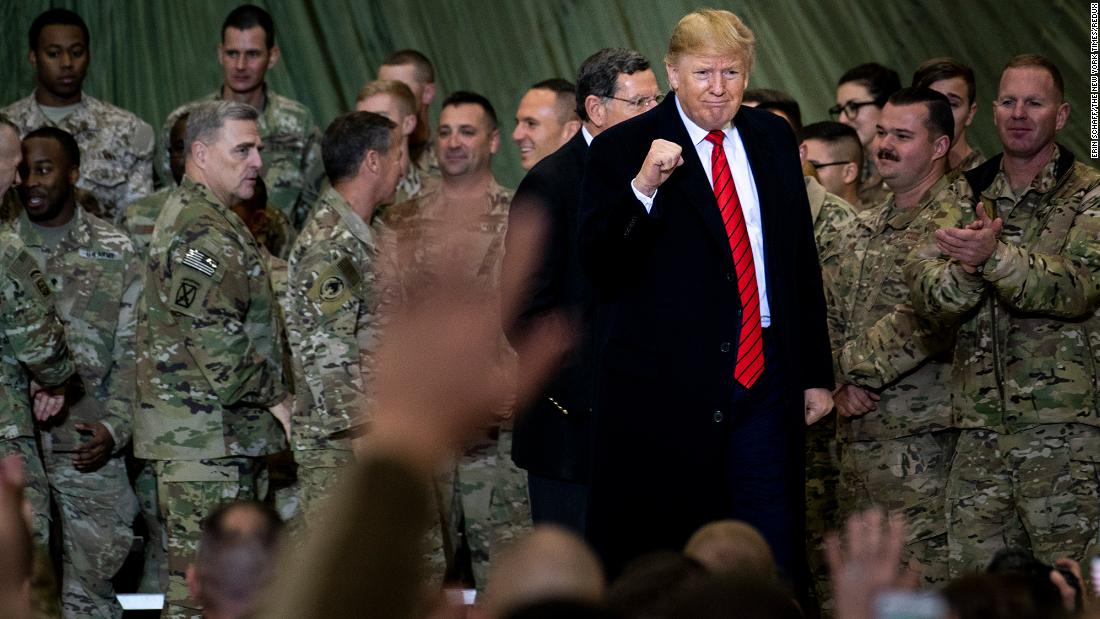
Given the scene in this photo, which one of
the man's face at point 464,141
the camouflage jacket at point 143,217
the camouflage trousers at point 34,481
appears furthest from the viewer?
the camouflage jacket at point 143,217

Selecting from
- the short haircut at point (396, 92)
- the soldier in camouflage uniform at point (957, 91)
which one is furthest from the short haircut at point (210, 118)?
the soldier in camouflage uniform at point (957, 91)

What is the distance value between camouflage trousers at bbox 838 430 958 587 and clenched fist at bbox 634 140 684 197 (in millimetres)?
2122

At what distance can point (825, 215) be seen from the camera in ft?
21.1

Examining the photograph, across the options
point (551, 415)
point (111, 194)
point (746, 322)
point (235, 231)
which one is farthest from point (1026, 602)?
point (111, 194)

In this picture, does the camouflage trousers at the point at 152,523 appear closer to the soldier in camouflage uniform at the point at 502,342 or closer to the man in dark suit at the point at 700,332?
the soldier in camouflage uniform at the point at 502,342

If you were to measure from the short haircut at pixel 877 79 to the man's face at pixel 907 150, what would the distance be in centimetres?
186

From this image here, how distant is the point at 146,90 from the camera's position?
8938 mm

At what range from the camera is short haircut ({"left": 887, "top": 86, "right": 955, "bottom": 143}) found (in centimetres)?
599

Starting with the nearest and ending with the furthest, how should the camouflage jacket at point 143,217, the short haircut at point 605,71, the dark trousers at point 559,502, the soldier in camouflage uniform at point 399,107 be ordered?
the dark trousers at point 559,502 → the short haircut at point 605,71 → the camouflage jacket at point 143,217 → the soldier in camouflage uniform at point 399,107

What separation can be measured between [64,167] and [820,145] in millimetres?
3160

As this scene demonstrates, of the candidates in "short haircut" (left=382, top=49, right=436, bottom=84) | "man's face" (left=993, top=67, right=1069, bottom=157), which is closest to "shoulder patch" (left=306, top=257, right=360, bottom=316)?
"man's face" (left=993, top=67, right=1069, bottom=157)

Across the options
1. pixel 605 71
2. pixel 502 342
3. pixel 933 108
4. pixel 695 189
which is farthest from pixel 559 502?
pixel 933 108

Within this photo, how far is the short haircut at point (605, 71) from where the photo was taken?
18.6 ft

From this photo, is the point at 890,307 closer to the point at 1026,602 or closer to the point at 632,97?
the point at 632,97
